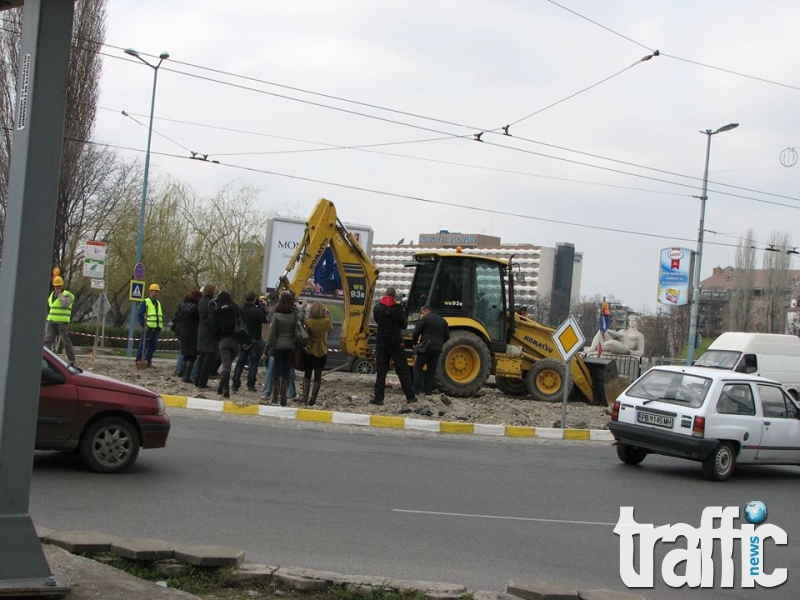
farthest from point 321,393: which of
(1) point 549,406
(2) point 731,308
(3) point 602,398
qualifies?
(2) point 731,308

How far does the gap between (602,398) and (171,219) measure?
3365 cm

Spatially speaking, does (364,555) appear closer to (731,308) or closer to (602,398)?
(602,398)

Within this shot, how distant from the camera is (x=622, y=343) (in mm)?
36062

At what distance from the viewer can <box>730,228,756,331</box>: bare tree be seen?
76375mm

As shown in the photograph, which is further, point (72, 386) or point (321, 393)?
point (321, 393)

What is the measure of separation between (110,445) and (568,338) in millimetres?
9771

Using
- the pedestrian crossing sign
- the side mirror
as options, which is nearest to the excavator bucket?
the side mirror

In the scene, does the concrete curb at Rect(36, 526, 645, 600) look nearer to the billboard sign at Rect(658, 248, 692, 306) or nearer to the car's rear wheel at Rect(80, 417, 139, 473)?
the car's rear wheel at Rect(80, 417, 139, 473)

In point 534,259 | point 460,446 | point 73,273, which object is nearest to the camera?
point 460,446

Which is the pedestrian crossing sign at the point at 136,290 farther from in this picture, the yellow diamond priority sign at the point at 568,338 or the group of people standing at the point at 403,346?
the yellow diamond priority sign at the point at 568,338

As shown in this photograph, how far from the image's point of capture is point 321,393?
18828 mm

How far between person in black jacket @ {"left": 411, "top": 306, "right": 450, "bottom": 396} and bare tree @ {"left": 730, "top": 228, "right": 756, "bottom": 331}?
63.4 m

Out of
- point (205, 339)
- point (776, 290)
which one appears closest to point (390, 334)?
point (205, 339)

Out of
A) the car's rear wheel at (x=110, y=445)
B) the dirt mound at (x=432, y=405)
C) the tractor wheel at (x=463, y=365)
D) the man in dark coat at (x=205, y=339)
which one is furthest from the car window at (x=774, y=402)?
the man in dark coat at (x=205, y=339)
